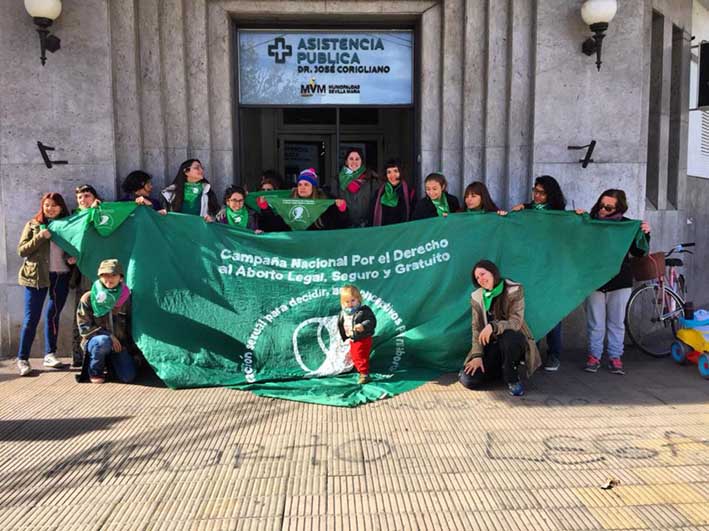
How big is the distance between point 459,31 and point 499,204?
6.53 ft

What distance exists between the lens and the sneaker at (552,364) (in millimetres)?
5488

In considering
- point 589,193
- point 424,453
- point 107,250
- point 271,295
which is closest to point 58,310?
point 107,250

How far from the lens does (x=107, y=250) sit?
17.6ft

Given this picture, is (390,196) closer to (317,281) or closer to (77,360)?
(317,281)

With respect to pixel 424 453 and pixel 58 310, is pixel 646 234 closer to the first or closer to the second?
pixel 424 453

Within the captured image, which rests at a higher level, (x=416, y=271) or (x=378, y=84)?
(x=378, y=84)

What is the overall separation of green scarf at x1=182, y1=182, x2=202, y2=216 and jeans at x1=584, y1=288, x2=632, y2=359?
3940mm

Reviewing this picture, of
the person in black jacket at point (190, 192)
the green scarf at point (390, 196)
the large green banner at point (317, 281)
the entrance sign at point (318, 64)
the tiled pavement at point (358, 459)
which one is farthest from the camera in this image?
the entrance sign at point (318, 64)

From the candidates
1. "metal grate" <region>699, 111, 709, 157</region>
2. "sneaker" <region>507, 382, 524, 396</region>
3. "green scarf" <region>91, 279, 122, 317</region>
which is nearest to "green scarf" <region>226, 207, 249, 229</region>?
"green scarf" <region>91, 279, 122, 317</region>

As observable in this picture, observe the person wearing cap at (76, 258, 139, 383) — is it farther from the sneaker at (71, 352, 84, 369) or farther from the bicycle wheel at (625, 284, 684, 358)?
the bicycle wheel at (625, 284, 684, 358)

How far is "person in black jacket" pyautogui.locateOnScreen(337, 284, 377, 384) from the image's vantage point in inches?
190

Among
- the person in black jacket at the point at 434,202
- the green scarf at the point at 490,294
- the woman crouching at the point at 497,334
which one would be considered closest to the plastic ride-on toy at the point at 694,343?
the woman crouching at the point at 497,334

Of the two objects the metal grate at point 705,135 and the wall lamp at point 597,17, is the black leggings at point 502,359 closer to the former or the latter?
the wall lamp at point 597,17

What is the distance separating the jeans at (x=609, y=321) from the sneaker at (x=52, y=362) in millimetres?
5109
